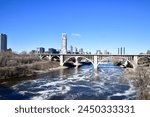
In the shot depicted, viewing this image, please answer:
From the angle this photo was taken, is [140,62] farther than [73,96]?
Yes

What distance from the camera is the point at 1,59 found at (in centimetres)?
2036

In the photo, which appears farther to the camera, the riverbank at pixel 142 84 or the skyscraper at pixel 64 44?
the skyscraper at pixel 64 44

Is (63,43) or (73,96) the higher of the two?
(63,43)

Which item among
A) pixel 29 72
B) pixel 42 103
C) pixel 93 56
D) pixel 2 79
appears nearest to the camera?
pixel 42 103

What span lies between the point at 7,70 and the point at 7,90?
214 inches

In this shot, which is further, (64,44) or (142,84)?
(64,44)

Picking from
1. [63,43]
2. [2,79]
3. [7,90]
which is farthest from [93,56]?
[7,90]

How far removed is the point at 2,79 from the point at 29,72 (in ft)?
15.2

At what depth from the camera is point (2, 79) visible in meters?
15.3

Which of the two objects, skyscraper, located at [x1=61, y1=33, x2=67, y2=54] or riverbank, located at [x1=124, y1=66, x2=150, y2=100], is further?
skyscraper, located at [x1=61, y1=33, x2=67, y2=54]

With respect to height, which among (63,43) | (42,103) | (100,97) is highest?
(63,43)

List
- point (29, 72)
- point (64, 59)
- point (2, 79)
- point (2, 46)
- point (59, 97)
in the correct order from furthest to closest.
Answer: point (2, 46) → point (64, 59) → point (29, 72) → point (2, 79) → point (59, 97)

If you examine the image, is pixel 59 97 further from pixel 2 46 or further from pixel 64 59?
pixel 2 46

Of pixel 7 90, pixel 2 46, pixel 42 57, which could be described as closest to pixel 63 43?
pixel 42 57
